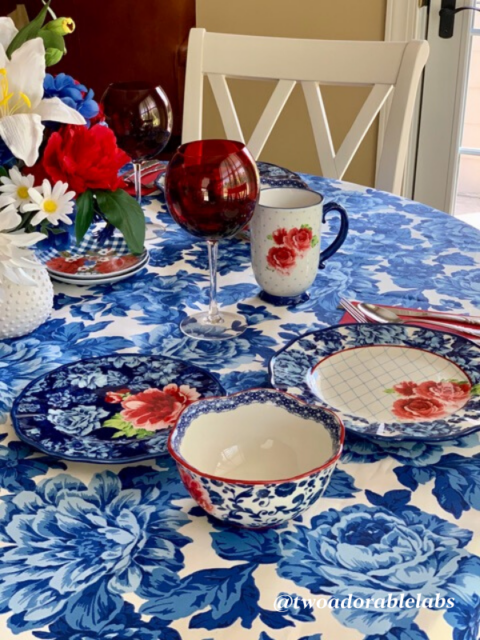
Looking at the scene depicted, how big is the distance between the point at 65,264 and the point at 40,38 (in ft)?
1.18

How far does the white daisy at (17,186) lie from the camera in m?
0.77

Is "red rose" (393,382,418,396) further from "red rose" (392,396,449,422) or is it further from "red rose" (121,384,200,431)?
"red rose" (121,384,200,431)

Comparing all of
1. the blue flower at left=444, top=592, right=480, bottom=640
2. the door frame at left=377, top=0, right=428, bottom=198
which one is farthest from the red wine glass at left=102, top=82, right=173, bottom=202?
the door frame at left=377, top=0, right=428, bottom=198

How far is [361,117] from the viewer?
5.18 feet

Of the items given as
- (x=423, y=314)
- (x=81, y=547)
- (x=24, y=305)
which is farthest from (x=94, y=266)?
(x=81, y=547)

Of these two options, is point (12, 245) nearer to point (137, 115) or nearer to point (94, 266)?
point (94, 266)

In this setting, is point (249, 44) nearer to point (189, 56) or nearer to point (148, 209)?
point (189, 56)

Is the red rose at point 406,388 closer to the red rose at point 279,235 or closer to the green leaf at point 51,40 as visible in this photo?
the red rose at point 279,235

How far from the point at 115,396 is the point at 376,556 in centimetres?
31

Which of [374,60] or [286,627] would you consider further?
[374,60]

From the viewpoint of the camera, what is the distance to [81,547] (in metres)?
0.59

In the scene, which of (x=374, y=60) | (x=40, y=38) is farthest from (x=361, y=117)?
(x=40, y=38)

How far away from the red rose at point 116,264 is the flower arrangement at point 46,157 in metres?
0.18

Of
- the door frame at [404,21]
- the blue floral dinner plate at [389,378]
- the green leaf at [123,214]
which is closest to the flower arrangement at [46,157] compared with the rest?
the green leaf at [123,214]
